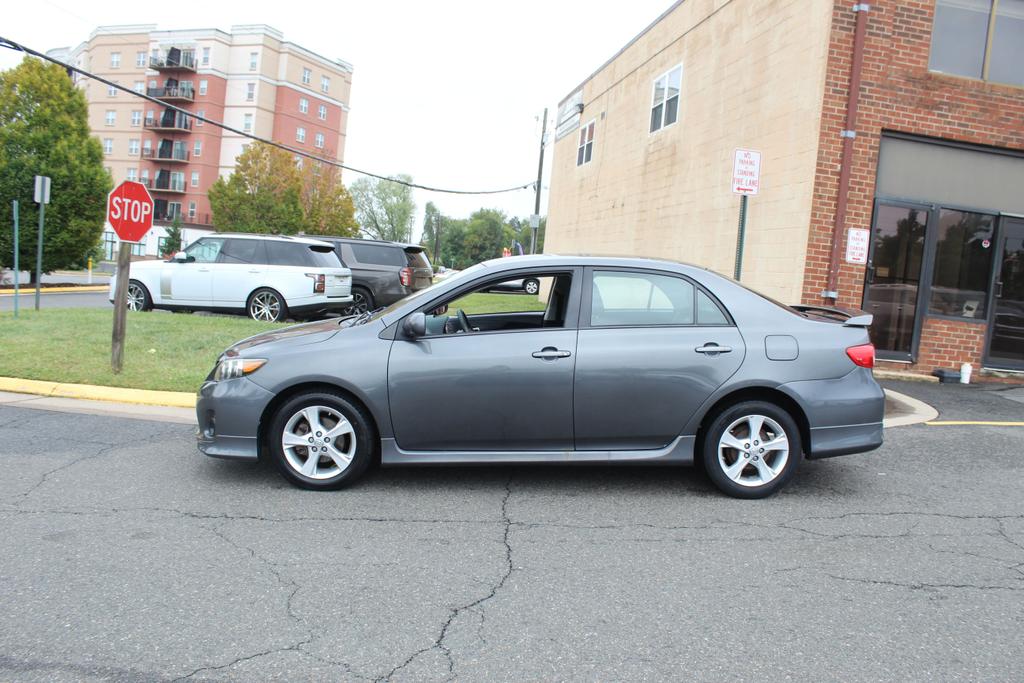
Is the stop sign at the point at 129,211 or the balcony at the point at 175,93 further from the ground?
the balcony at the point at 175,93

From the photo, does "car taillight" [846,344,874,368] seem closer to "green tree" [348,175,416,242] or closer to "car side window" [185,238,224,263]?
"car side window" [185,238,224,263]

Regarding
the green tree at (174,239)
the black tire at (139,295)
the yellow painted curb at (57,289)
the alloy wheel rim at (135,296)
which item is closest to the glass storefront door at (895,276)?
the black tire at (139,295)

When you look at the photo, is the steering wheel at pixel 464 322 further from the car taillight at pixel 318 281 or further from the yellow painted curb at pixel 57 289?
the yellow painted curb at pixel 57 289

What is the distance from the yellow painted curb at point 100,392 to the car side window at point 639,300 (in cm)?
447

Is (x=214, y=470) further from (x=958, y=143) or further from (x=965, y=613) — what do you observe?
(x=958, y=143)

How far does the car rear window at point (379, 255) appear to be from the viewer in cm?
1692

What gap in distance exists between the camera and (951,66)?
10.7 m

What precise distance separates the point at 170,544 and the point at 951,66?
11.2m

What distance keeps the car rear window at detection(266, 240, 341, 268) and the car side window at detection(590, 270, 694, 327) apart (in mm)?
10013

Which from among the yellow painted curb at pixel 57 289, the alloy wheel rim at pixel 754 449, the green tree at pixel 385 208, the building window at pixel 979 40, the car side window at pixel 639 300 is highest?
the green tree at pixel 385 208

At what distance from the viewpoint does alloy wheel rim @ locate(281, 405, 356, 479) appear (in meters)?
5.08

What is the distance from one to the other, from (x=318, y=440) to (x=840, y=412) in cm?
341

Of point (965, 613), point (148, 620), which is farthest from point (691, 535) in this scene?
point (148, 620)

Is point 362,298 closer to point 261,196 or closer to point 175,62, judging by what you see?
point 261,196
